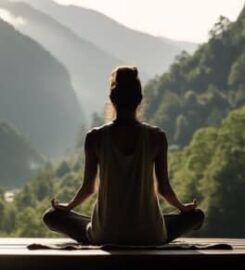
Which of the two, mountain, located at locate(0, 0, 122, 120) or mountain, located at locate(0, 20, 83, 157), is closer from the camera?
mountain, located at locate(0, 20, 83, 157)

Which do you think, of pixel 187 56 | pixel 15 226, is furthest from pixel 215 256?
pixel 187 56

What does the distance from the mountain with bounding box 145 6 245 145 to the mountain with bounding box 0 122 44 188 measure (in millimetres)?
6254

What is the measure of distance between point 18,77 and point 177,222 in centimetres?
3485

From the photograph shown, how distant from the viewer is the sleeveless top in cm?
198

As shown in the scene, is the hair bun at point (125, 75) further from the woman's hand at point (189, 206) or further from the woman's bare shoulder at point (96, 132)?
the woman's hand at point (189, 206)

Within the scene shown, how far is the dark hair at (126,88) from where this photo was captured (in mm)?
1993

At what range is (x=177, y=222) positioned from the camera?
2.22m

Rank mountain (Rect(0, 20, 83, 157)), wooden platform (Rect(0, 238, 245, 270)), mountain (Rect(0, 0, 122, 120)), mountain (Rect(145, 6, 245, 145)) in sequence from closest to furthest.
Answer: wooden platform (Rect(0, 238, 245, 270)) → mountain (Rect(145, 6, 245, 145)) → mountain (Rect(0, 20, 83, 157)) → mountain (Rect(0, 0, 122, 120))

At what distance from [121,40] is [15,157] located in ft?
36.8

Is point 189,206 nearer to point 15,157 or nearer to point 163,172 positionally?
point 163,172

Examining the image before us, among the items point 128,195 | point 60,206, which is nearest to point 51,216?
point 60,206

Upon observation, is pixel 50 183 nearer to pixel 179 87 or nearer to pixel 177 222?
pixel 179 87

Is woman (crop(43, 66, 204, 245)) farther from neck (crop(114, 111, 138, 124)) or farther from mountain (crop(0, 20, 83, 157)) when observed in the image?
mountain (crop(0, 20, 83, 157))

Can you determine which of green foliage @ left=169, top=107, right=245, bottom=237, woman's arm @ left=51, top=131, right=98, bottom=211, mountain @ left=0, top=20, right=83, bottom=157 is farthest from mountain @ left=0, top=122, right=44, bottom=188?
woman's arm @ left=51, top=131, right=98, bottom=211
